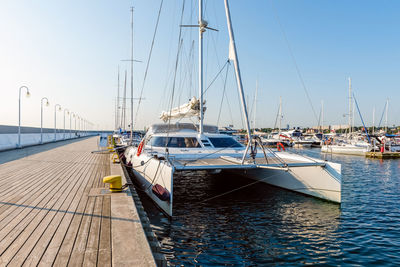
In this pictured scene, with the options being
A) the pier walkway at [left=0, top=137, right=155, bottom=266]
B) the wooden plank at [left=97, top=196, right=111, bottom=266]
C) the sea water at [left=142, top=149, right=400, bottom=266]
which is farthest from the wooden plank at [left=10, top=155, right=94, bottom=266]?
the sea water at [left=142, top=149, right=400, bottom=266]

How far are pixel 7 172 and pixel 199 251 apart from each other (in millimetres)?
8790

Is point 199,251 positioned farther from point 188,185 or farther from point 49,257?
point 188,185

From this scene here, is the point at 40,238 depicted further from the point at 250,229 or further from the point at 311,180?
the point at 311,180

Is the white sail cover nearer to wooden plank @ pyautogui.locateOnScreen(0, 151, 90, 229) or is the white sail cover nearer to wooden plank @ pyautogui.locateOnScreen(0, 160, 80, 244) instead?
wooden plank @ pyautogui.locateOnScreen(0, 151, 90, 229)

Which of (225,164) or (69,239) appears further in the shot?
(225,164)

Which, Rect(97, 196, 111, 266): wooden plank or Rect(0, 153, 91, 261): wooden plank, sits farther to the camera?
Rect(0, 153, 91, 261): wooden plank

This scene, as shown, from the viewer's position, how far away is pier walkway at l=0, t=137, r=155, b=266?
11.8 ft

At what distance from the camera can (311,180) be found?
898 centimetres

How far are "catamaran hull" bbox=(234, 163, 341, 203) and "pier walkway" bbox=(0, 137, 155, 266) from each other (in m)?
4.99

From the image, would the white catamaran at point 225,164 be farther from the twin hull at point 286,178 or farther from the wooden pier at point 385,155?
the wooden pier at point 385,155

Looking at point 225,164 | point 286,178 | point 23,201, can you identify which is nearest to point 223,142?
point 286,178

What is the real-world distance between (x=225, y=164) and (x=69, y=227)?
4.65 m

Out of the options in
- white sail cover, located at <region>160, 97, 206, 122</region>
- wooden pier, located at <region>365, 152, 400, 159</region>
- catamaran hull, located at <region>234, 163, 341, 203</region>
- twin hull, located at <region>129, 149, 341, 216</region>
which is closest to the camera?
twin hull, located at <region>129, 149, 341, 216</region>

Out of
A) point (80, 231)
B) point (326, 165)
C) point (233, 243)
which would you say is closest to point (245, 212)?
point (233, 243)
